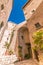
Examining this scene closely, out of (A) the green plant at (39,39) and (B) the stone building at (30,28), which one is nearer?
(A) the green plant at (39,39)

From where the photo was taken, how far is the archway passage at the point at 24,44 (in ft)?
82.5

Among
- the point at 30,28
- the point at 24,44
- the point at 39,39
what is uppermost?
the point at 30,28

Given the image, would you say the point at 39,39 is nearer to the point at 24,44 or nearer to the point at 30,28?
the point at 30,28

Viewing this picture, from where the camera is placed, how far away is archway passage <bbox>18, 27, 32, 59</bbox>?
25131 millimetres

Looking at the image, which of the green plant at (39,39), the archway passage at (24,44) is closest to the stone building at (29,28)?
the archway passage at (24,44)

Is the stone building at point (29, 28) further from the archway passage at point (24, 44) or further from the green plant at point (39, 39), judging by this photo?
the green plant at point (39, 39)

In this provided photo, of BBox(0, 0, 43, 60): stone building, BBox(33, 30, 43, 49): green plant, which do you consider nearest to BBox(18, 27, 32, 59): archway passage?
BBox(0, 0, 43, 60): stone building

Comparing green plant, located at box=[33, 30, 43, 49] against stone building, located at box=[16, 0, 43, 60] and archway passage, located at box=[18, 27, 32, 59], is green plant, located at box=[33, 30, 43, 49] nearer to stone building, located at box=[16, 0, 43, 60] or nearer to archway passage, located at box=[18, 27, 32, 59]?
Answer: stone building, located at box=[16, 0, 43, 60]

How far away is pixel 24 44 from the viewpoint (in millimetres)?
26188

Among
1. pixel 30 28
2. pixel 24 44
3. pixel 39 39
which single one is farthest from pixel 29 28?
pixel 39 39

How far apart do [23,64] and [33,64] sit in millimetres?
1345

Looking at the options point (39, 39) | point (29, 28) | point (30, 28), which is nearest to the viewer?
point (39, 39)

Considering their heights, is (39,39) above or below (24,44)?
below

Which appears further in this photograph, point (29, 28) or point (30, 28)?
point (29, 28)
